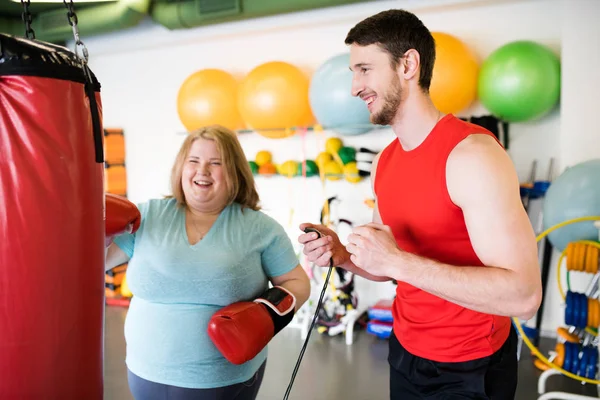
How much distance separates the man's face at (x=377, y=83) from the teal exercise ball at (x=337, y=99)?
2.21m

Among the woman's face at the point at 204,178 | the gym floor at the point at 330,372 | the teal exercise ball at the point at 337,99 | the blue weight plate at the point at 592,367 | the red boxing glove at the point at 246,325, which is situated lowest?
the gym floor at the point at 330,372

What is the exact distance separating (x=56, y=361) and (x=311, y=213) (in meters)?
3.79

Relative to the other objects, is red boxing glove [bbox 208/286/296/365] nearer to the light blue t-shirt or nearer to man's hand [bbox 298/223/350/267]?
the light blue t-shirt

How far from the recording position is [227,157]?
72.0 inches

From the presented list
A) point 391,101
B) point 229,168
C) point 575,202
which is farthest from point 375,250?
point 575,202

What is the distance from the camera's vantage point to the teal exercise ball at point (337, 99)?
3686 mm

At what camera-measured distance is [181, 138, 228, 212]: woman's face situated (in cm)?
178

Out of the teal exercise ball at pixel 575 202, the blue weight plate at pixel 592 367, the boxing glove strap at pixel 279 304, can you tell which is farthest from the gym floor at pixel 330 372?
the boxing glove strap at pixel 279 304

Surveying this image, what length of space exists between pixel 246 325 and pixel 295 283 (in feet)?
1.20

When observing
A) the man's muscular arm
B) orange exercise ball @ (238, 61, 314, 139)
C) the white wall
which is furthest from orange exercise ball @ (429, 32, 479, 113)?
the man's muscular arm

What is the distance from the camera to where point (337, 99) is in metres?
3.71

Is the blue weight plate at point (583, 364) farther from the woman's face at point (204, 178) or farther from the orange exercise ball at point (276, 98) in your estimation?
the orange exercise ball at point (276, 98)

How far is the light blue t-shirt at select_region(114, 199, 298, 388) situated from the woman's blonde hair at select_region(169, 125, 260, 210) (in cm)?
12

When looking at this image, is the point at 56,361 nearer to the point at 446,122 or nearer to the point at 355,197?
the point at 446,122
